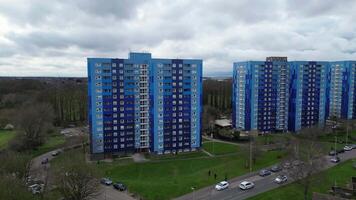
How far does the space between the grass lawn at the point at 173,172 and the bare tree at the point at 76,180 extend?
31.5 feet

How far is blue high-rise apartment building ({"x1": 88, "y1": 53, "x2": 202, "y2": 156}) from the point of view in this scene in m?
62.9

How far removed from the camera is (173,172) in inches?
2190

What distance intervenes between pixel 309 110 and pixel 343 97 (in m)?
17.5

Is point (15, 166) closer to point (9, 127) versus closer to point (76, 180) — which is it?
point (76, 180)

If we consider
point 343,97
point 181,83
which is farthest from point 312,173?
point 343,97

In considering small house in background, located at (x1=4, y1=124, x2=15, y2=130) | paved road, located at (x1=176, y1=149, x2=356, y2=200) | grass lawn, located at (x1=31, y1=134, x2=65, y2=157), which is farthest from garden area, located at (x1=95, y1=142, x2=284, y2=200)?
small house in background, located at (x1=4, y1=124, x2=15, y2=130)

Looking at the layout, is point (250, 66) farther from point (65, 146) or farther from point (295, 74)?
point (65, 146)

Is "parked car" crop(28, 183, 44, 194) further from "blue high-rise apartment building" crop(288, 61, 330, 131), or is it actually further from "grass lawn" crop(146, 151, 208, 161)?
"blue high-rise apartment building" crop(288, 61, 330, 131)

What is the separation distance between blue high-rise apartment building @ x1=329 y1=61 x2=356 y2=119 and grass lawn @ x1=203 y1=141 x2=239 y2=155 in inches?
1922

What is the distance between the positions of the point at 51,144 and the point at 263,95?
Answer: 62.3 m

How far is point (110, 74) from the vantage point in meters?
63.3

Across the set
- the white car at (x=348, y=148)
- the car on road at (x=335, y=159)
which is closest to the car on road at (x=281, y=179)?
the car on road at (x=335, y=159)

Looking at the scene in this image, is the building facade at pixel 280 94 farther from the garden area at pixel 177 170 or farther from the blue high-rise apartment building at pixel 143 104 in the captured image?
the blue high-rise apartment building at pixel 143 104

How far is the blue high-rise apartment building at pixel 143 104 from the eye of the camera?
206 feet
